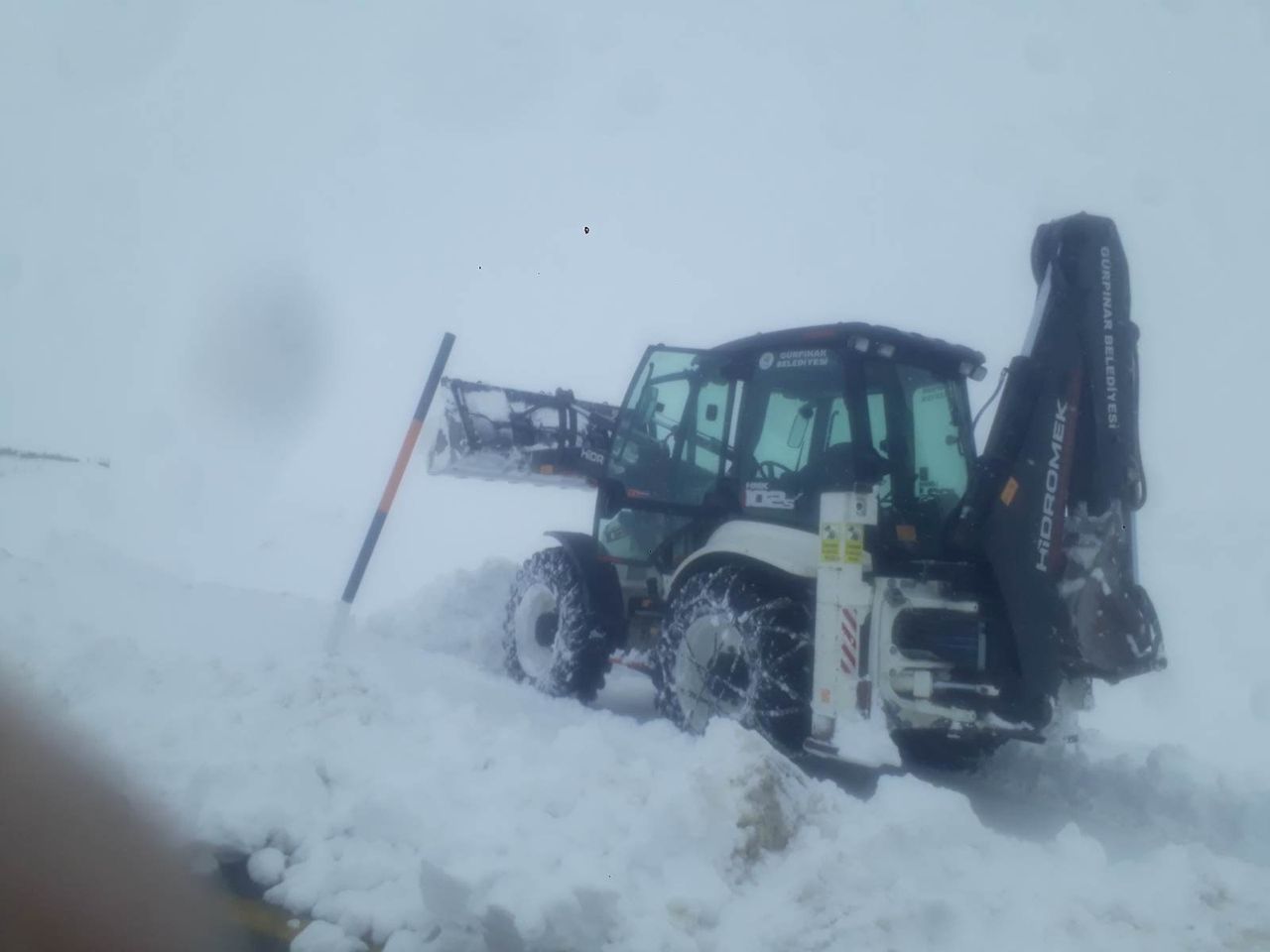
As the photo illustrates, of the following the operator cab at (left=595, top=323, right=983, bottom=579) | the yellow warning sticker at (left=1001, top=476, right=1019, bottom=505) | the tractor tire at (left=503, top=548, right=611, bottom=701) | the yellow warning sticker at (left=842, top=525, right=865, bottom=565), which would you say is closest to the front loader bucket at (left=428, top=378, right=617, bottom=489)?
the tractor tire at (left=503, top=548, right=611, bottom=701)

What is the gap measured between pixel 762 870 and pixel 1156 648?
2591 mm

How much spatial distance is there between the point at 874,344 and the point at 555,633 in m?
2.98

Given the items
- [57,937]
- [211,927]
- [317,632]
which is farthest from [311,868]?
[317,632]

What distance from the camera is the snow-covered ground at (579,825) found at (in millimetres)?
2467

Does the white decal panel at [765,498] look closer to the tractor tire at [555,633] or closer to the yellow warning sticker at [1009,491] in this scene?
the yellow warning sticker at [1009,491]

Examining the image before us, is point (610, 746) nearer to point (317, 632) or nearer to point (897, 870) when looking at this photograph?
point (897, 870)

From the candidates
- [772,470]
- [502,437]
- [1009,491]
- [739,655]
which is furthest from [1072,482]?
[502,437]

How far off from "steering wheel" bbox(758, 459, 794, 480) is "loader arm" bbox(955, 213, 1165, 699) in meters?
1.09

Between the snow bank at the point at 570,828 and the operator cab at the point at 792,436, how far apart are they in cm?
154

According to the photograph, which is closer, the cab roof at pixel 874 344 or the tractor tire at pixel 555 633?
the cab roof at pixel 874 344

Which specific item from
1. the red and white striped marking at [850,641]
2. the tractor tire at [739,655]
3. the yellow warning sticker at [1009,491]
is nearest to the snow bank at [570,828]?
A: the tractor tire at [739,655]

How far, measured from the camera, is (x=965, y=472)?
5.42 meters

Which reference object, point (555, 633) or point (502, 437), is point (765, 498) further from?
point (502, 437)

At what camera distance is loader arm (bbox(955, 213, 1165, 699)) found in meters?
4.31
